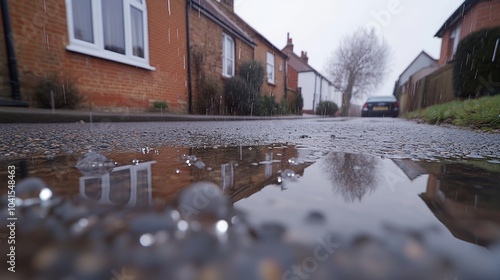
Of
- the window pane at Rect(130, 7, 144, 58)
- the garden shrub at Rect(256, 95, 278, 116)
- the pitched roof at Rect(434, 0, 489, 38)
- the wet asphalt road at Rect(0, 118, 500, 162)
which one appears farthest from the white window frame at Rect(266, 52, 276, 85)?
the wet asphalt road at Rect(0, 118, 500, 162)

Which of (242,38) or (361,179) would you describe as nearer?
(361,179)

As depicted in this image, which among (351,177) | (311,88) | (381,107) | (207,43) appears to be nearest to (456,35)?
(381,107)

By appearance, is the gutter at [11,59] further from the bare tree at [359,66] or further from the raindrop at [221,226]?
the bare tree at [359,66]

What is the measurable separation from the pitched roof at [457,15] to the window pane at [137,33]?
14.9 metres

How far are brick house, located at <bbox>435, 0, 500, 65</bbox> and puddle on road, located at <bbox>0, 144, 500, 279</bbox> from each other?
12.1 metres

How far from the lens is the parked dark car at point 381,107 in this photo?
13109 millimetres

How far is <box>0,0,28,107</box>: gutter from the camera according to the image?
3.72m

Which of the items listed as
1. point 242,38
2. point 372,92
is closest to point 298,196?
A: point 242,38

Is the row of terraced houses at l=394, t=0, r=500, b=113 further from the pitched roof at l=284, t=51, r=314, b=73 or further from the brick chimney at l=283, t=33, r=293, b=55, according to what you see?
the brick chimney at l=283, t=33, r=293, b=55

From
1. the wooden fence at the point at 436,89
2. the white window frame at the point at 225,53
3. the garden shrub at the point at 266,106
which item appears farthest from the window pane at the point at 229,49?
the wooden fence at the point at 436,89

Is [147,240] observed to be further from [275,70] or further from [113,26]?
[275,70]

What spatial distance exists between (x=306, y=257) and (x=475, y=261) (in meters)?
0.18

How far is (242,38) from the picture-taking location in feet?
36.3

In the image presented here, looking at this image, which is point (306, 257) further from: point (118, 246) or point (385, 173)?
point (385, 173)
